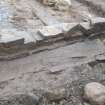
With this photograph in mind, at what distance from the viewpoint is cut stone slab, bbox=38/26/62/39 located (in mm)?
3871

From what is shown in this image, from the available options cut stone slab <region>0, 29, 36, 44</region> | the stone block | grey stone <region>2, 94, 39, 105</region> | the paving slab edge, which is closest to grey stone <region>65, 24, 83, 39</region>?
the paving slab edge

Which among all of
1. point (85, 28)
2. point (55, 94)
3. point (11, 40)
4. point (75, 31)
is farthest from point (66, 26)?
point (55, 94)

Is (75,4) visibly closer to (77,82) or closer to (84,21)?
(84,21)

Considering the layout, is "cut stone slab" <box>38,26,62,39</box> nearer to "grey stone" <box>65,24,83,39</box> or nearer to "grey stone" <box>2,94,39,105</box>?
"grey stone" <box>65,24,83,39</box>

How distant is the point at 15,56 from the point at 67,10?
71.7 inches

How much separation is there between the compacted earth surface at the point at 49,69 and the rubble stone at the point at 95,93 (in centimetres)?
12

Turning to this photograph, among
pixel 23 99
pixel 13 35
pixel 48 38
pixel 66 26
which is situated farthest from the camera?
pixel 66 26

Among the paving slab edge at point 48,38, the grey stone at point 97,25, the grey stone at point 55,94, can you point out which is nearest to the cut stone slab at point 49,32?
the paving slab edge at point 48,38

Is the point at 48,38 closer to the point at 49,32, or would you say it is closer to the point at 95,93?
the point at 49,32

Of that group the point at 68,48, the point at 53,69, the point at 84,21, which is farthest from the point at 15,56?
the point at 84,21

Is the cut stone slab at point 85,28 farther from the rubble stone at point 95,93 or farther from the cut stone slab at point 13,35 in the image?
the rubble stone at point 95,93

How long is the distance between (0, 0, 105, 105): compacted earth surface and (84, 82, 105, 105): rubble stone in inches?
4.7

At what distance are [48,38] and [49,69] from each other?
50cm

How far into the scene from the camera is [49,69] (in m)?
3.66
